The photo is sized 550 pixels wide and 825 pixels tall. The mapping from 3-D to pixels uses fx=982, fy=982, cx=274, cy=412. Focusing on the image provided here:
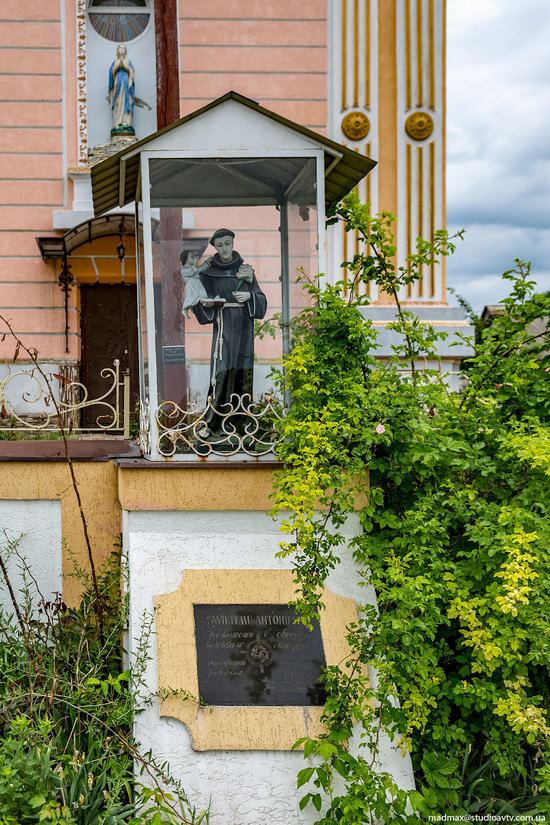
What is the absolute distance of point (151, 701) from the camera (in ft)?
17.0

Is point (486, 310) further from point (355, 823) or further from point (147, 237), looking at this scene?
point (355, 823)

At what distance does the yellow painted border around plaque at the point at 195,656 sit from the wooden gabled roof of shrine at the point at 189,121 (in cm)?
252

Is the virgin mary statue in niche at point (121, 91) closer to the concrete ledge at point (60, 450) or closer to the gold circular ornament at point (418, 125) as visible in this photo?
the gold circular ornament at point (418, 125)

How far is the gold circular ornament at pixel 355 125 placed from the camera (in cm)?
1147

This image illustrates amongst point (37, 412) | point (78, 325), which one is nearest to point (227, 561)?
point (37, 412)

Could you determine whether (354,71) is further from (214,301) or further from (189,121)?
(214,301)

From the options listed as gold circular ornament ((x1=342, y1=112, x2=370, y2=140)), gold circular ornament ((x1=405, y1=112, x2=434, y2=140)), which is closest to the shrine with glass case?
gold circular ornament ((x1=342, y1=112, x2=370, y2=140))

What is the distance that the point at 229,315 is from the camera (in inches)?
242

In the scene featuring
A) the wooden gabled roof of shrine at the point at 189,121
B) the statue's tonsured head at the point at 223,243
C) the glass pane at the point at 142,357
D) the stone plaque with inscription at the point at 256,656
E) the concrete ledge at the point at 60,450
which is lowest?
the stone plaque with inscription at the point at 256,656

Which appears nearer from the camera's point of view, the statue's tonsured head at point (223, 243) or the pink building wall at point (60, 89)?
the statue's tonsured head at point (223, 243)

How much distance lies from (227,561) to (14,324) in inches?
263

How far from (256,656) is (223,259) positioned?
243 cm

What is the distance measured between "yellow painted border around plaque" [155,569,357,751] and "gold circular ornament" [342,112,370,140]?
725 cm

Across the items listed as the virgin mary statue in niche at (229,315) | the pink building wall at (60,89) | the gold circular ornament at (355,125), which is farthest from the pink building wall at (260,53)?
the virgin mary statue in niche at (229,315)
